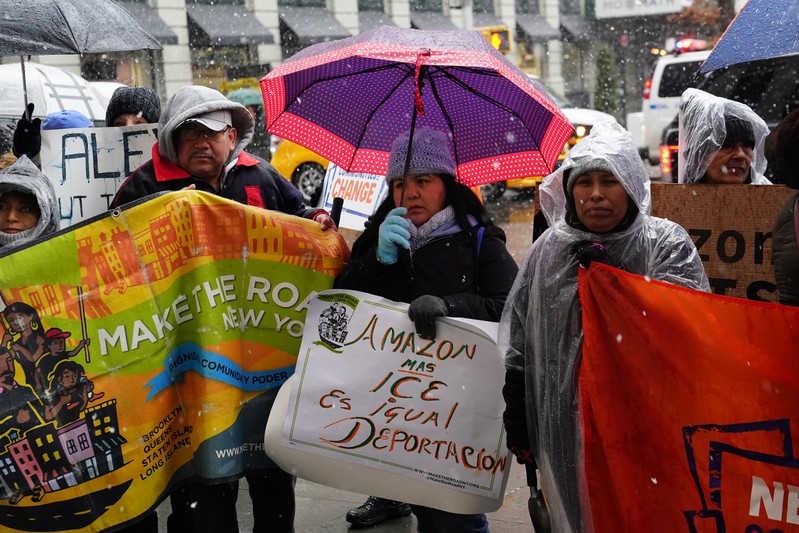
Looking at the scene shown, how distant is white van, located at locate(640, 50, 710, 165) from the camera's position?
1888cm

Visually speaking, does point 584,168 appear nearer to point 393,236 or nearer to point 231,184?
point 393,236

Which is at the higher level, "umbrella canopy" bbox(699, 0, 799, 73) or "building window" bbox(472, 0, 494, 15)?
"building window" bbox(472, 0, 494, 15)

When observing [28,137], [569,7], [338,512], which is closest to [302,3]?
[569,7]

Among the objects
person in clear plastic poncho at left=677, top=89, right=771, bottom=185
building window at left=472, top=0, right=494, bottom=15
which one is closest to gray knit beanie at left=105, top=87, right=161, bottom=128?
person in clear plastic poncho at left=677, top=89, right=771, bottom=185

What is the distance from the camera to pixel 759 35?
11.4 ft

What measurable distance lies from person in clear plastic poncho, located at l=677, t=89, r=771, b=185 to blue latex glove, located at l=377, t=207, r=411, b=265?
1535mm

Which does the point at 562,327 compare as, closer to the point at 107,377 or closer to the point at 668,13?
the point at 107,377

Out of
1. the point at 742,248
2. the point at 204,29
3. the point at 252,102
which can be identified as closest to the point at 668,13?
the point at 204,29

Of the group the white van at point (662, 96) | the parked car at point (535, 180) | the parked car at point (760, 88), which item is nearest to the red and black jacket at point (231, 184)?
the parked car at point (760, 88)

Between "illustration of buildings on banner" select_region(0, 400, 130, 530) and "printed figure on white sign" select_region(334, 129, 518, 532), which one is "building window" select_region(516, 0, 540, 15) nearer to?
"printed figure on white sign" select_region(334, 129, 518, 532)

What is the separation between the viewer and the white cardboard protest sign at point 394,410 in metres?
3.34

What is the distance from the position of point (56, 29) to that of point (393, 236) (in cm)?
193

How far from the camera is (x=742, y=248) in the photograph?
3838 mm

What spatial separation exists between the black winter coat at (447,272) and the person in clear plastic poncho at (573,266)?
1.15 ft
